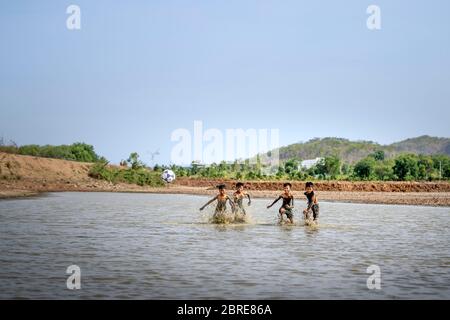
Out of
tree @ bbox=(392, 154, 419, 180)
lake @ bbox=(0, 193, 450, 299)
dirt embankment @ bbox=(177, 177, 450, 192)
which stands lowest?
lake @ bbox=(0, 193, 450, 299)

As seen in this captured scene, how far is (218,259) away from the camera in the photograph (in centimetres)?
1463

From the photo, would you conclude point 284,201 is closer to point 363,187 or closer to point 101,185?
point 101,185

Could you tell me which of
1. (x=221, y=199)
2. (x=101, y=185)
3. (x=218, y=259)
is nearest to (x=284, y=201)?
(x=221, y=199)

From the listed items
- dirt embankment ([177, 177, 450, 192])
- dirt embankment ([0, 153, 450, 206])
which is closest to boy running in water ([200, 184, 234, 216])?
dirt embankment ([0, 153, 450, 206])

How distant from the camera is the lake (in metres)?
10.9

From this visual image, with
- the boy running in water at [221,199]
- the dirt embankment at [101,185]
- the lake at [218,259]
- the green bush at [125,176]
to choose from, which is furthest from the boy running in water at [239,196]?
the green bush at [125,176]

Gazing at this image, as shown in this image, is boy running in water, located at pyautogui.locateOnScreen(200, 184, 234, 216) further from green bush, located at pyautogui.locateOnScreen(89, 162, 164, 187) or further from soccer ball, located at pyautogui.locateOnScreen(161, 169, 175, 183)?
soccer ball, located at pyautogui.locateOnScreen(161, 169, 175, 183)

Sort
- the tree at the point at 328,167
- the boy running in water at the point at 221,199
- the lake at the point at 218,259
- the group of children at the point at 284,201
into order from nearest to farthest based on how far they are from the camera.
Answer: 1. the lake at the point at 218,259
2. the group of children at the point at 284,201
3. the boy running in water at the point at 221,199
4. the tree at the point at 328,167

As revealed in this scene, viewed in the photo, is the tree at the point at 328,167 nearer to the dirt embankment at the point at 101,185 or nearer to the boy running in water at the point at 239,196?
the dirt embankment at the point at 101,185

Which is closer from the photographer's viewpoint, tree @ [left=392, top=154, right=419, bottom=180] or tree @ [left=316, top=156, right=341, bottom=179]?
tree @ [left=392, top=154, right=419, bottom=180]

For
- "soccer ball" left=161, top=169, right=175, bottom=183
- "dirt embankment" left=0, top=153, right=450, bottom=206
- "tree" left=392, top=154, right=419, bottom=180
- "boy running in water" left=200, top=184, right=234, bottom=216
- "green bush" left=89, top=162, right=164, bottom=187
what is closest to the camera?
"boy running in water" left=200, top=184, right=234, bottom=216

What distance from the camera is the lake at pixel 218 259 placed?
10.9 metres

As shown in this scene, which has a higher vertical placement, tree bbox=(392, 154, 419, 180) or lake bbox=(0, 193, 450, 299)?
tree bbox=(392, 154, 419, 180)

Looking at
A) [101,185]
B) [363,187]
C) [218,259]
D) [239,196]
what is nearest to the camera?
[218,259]
